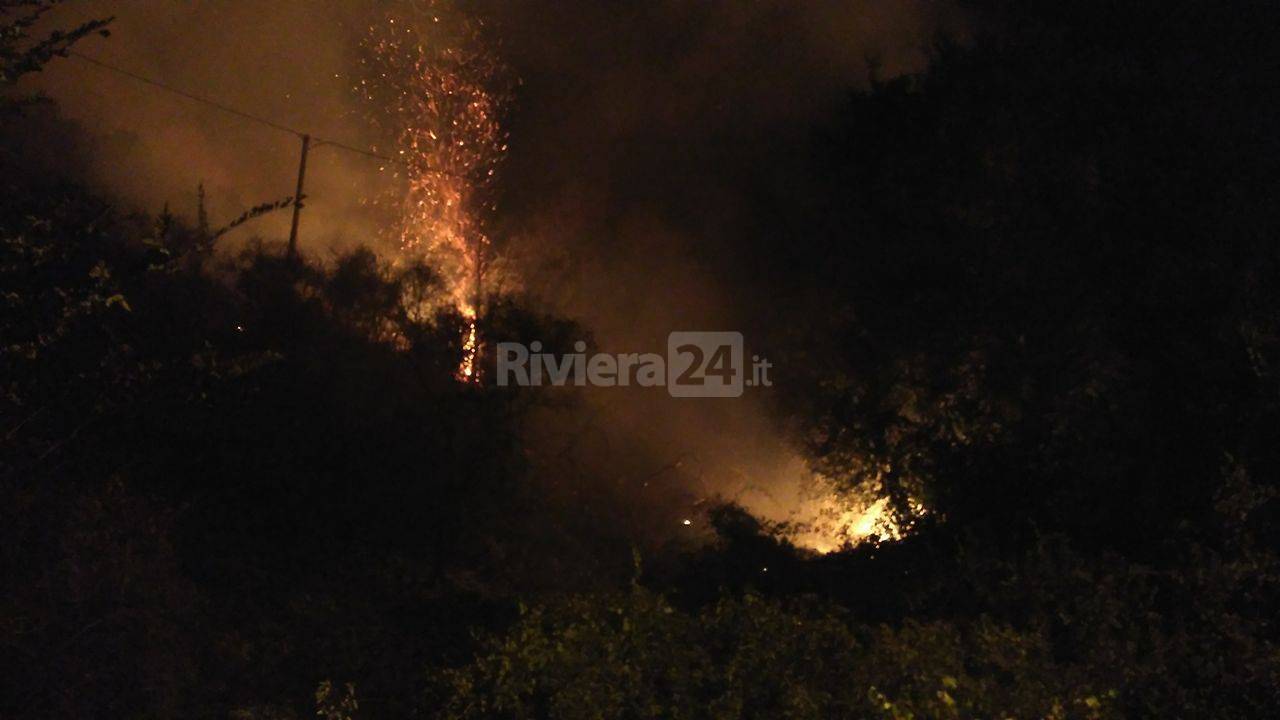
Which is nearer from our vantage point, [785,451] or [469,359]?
[469,359]

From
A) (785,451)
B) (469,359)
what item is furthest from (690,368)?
(469,359)

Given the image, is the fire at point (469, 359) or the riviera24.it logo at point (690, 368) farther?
the riviera24.it logo at point (690, 368)

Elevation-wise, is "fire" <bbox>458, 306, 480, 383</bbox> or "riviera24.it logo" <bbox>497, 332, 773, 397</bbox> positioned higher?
"riviera24.it logo" <bbox>497, 332, 773, 397</bbox>

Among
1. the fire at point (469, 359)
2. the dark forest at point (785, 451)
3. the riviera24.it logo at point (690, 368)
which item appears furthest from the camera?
the riviera24.it logo at point (690, 368)

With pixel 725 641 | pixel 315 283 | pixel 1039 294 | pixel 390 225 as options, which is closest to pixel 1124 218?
pixel 1039 294

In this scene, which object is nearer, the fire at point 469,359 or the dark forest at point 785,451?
the dark forest at point 785,451

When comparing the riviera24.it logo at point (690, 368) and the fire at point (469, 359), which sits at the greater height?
the riviera24.it logo at point (690, 368)

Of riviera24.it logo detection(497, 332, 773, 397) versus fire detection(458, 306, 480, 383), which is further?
riviera24.it logo detection(497, 332, 773, 397)

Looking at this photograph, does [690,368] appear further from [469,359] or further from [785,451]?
[469,359]

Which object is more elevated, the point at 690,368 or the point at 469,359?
the point at 690,368

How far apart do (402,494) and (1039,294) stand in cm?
663

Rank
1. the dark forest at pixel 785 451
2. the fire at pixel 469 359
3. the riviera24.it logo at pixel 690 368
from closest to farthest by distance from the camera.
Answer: the dark forest at pixel 785 451 → the fire at pixel 469 359 → the riviera24.it logo at pixel 690 368

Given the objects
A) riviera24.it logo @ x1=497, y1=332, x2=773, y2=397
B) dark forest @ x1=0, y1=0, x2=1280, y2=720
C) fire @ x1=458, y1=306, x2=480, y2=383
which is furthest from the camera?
riviera24.it logo @ x1=497, y1=332, x2=773, y2=397

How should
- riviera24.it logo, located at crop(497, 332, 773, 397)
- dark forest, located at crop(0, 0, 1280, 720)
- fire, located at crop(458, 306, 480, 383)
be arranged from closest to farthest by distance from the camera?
dark forest, located at crop(0, 0, 1280, 720) < fire, located at crop(458, 306, 480, 383) < riviera24.it logo, located at crop(497, 332, 773, 397)
